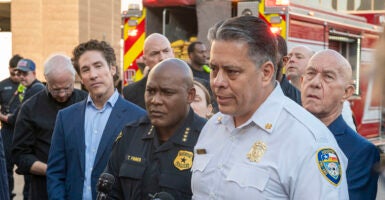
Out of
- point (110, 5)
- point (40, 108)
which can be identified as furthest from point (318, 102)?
point (110, 5)

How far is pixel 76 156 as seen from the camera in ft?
13.9

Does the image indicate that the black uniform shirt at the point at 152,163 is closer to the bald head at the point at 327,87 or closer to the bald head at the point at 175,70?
the bald head at the point at 175,70

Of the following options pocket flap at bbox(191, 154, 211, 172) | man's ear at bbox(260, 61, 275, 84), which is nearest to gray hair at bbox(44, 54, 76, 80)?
pocket flap at bbox(191, 154, 211, 172)

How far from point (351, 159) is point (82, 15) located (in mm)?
15940

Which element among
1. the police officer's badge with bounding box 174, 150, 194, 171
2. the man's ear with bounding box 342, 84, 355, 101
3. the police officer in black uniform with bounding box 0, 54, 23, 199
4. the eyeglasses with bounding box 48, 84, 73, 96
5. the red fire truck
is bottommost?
the police officer in black uniform with bounding box 0, 54, 23, 199

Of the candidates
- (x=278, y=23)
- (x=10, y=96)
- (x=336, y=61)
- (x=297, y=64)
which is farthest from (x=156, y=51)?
(x=10, y=96)

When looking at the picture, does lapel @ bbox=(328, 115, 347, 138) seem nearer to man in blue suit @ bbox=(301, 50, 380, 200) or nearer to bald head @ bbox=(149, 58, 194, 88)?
man in blue suit @ bbox=(301, 50, 380, 200)

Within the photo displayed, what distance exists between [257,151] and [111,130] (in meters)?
2.00

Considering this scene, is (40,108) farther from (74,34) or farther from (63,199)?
(74,34)

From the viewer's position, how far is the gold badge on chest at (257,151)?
2.32 metres

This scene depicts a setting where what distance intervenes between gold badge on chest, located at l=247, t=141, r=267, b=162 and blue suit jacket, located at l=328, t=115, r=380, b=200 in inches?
39.0

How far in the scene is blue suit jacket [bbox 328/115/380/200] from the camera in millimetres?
3154

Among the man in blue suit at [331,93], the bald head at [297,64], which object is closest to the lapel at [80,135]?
the man in blue suit at [331,93]

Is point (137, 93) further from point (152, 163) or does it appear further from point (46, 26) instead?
point (46, 26)
